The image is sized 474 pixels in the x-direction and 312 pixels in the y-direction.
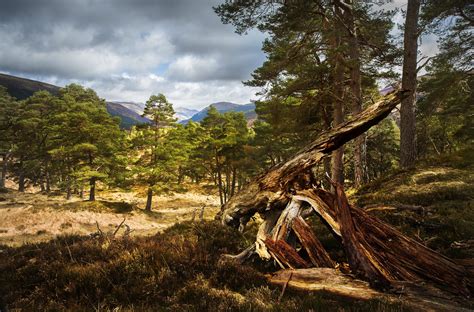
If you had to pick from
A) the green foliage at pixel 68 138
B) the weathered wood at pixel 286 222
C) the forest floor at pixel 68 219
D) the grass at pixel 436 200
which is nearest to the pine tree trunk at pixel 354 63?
the grass at pixel 436 200

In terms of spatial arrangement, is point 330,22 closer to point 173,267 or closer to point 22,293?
point 173,267

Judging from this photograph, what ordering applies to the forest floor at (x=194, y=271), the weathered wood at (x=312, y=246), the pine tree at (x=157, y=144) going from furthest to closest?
the pine tree at (x=157, y=144) → the weathered wood at (x=312, y=246) → the forest floor at (x=194, y=271)

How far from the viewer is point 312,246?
4.34 m

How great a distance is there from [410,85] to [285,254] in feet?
33.4

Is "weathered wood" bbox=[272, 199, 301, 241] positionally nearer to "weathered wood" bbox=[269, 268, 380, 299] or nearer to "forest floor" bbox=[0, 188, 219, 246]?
"weathered wood" bbox=[269, 268, 380, 299]

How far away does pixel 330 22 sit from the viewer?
11.7m

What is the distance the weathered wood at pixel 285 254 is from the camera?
4.20 meters

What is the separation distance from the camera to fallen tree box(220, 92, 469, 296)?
3.50m

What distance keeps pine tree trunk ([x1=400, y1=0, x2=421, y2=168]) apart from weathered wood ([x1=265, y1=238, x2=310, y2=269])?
9184 millimetres

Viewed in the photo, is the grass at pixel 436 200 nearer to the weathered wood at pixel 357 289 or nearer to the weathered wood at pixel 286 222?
the weathered wood at pixel 357 289

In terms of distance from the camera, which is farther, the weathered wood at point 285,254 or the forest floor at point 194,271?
the weathered wood at point 285,254

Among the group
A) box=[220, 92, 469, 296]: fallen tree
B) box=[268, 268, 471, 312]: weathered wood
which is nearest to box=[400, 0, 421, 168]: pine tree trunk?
box=[220, 92, 469, 296]: fallen tree

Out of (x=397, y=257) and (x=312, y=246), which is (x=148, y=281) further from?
(x=397, y=257)

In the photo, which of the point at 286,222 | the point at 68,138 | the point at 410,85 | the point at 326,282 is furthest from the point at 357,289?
the point at 68,138
